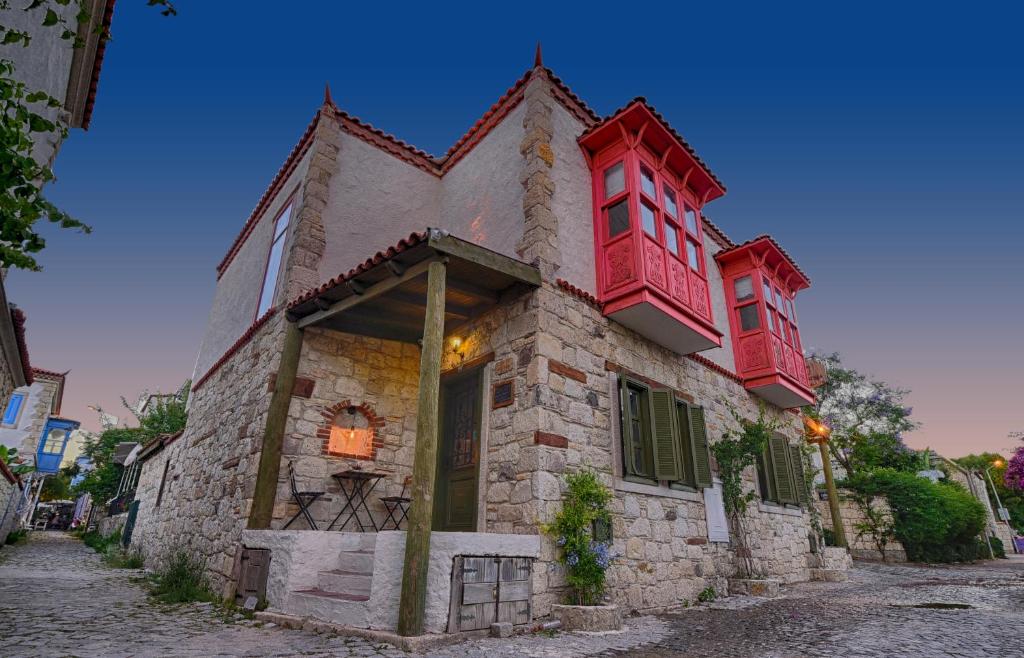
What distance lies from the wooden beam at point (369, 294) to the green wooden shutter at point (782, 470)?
8051 millimetres

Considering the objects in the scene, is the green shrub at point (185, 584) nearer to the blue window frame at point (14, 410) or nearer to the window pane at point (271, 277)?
the window pane at point (271, 277)

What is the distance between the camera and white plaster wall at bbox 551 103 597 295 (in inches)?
269

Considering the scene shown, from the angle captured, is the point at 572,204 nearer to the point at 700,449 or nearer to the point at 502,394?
the point at 502,394

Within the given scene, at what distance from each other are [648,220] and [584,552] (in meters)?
4.63

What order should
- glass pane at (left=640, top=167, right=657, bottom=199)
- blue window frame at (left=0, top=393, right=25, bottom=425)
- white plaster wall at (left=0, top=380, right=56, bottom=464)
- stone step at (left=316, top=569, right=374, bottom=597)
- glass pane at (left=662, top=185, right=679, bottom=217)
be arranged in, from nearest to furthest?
stone step at (left=316, top=569, right=374, bottom=597) → glass pane at (left=640, top=167, right=657, bottom=199) → glass pane at (left=662, top=185, right=679, bottom=217) → white plaster wall at (left=0, top=380, right=56, bottom=464) → blue window frame at (left=0, top=393, right=25, bottom=425)

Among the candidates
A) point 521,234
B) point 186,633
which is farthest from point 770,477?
point 186,633

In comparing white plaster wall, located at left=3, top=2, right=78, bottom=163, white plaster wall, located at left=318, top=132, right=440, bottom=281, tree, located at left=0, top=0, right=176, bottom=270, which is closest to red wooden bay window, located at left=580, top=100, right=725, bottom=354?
white plaster wall, located at left=318, top=132, right=440, bottom=281

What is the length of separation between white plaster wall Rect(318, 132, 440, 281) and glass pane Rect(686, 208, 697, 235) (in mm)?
4313

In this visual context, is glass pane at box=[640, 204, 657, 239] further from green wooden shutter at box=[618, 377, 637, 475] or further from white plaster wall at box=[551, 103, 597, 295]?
green wooden shutter at box=[618, 377, 637, 475]

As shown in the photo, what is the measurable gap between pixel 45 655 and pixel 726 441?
806 centimetres

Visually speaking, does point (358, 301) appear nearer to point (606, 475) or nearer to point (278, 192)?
point (606, 475)

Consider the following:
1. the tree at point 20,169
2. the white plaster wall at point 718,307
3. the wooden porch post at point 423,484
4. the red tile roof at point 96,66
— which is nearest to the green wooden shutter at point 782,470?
the white plaster wall at point 718,307

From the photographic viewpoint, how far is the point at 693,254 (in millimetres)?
8523

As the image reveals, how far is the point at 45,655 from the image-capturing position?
319 cm
